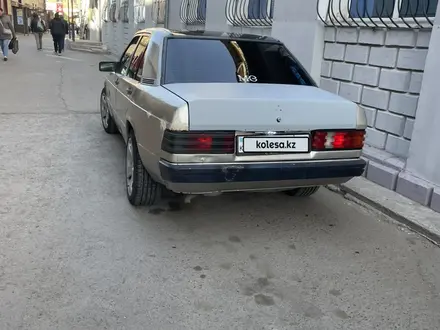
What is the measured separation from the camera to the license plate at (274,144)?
10.6 feet

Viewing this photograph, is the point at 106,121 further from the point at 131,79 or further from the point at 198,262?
the point at 198,262

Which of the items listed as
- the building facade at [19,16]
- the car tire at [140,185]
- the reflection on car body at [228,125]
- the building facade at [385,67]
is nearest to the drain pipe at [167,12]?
the building facade at [385,67]

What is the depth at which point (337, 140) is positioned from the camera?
345 cm

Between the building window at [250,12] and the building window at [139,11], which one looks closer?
the building window at [250,12]

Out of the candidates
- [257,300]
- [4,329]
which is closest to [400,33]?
[257,300]

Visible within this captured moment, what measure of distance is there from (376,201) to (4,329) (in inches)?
136

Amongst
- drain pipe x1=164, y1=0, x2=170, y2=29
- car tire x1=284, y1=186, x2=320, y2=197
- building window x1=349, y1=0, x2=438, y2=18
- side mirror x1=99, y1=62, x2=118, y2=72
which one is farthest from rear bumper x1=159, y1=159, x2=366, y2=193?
drain pipe x1=164, y1=0, x2=170, y2=29

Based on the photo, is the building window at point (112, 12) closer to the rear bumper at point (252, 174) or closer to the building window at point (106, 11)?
the building window at point (106, 11)

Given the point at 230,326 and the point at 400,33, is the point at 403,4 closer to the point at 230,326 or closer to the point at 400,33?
the point at 400,33

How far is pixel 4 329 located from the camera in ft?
7.93

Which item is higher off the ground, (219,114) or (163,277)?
(219,114)

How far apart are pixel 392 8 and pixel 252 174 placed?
3316 millimetres

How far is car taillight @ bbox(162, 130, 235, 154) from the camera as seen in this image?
10.2ft

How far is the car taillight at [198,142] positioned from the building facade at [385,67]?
7.70 ft
